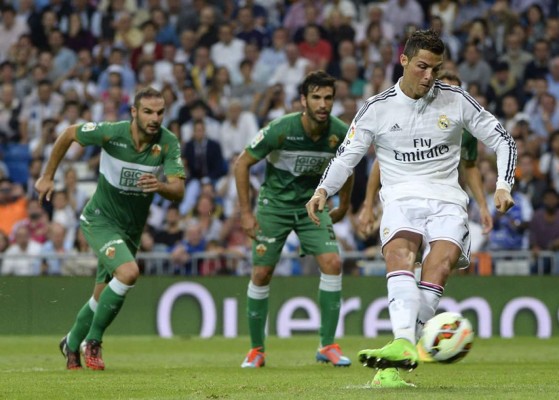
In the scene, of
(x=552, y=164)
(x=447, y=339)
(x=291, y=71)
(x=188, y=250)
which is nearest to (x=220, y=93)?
(x=291, y=71)

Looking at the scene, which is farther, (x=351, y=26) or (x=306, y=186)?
(x=351, y=26)

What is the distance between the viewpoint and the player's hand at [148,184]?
11383 millimetres

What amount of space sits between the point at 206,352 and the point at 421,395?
24.4 feet

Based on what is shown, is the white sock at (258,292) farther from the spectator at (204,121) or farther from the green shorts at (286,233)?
the spectator at (204,121)

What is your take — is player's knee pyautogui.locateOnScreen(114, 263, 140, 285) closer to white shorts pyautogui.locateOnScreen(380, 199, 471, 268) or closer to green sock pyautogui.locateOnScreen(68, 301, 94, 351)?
green sock pyautogui.locateOnScreen(68, 301, 94, 351)

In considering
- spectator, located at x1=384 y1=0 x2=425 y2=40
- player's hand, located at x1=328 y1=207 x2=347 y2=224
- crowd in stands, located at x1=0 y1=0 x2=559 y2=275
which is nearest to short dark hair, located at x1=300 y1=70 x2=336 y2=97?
player's hand, located at x1=328 y1=207 x2=347 y2=224

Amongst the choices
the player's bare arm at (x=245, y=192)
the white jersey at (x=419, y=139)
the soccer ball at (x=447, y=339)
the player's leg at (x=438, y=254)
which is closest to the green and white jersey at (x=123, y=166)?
the player's bare arm at (x=245, y=192)

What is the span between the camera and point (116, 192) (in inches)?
482

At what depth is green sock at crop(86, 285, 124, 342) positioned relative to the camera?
1161cm

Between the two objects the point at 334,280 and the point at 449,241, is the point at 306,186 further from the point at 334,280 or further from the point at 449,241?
the point at 449,241

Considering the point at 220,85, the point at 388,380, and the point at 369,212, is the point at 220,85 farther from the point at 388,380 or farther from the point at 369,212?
the point at 388,380

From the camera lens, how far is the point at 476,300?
18531 millimetres

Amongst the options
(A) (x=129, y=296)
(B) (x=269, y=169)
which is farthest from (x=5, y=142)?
(B) (x=269, y=169)

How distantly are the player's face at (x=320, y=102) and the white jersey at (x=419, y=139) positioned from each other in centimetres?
279
